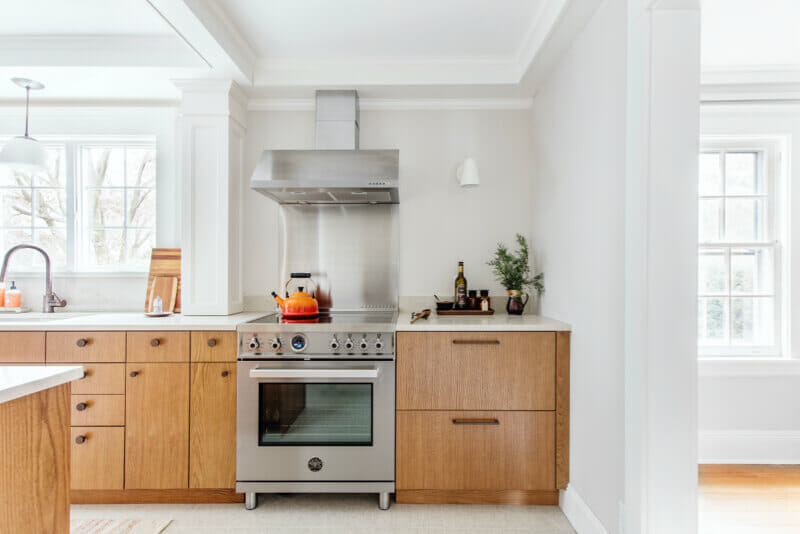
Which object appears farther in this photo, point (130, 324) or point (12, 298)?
point (12, 298)

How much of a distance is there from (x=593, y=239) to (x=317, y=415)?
62.0 inches

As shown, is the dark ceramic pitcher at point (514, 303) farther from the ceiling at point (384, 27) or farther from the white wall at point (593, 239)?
the ceiling at point (384, 27)

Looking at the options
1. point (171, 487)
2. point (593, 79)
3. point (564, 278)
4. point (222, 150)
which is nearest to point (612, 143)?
point (593, 79)

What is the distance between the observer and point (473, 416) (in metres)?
2.41

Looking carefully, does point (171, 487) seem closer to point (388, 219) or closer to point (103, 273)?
point (103, 273)

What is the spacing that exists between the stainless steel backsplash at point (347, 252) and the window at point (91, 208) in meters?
1.01

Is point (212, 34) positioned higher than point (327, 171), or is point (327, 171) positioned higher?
point (212, 34)

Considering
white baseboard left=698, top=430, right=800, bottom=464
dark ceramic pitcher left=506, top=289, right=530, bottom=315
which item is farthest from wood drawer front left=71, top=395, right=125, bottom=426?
white baseboard left=698, top=430, right=800, bottom=464

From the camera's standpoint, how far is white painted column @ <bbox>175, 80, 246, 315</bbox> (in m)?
2.81

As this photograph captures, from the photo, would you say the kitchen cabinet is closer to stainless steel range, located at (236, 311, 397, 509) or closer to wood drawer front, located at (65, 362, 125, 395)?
stainless steel range, located at (236, 311, 397, 509)

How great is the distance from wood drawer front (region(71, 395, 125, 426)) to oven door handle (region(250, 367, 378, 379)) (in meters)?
0.71

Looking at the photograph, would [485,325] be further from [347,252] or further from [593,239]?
[347,252]

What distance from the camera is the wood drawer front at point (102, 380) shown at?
2398 millimetres

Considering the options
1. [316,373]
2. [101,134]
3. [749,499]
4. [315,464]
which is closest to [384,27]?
[316,373]
